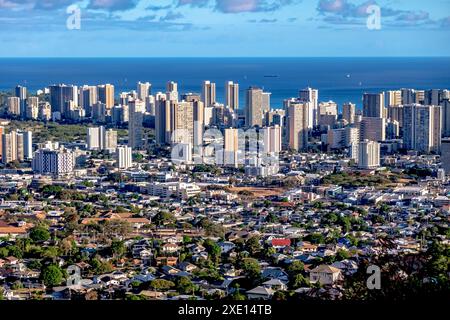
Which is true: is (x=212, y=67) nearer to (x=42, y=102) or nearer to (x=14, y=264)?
(x=42, y=102)

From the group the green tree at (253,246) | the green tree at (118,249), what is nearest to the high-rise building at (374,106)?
the green tree at (253,246)

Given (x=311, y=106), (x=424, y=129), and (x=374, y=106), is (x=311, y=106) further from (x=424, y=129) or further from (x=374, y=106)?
(x=424, y=129)

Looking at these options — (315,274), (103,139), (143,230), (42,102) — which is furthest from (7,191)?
(42,102)

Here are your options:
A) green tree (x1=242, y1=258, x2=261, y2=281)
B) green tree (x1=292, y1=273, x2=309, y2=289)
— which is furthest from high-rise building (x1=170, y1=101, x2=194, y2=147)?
green tree (x1=292, y1=273, x2=309, y2=289)

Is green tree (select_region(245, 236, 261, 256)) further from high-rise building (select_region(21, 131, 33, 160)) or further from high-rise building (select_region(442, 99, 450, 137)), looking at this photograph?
high-rise building (select_region(442, 99, 450, 137))

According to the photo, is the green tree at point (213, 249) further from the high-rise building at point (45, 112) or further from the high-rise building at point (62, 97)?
the high-rise building at point (62, 97)
